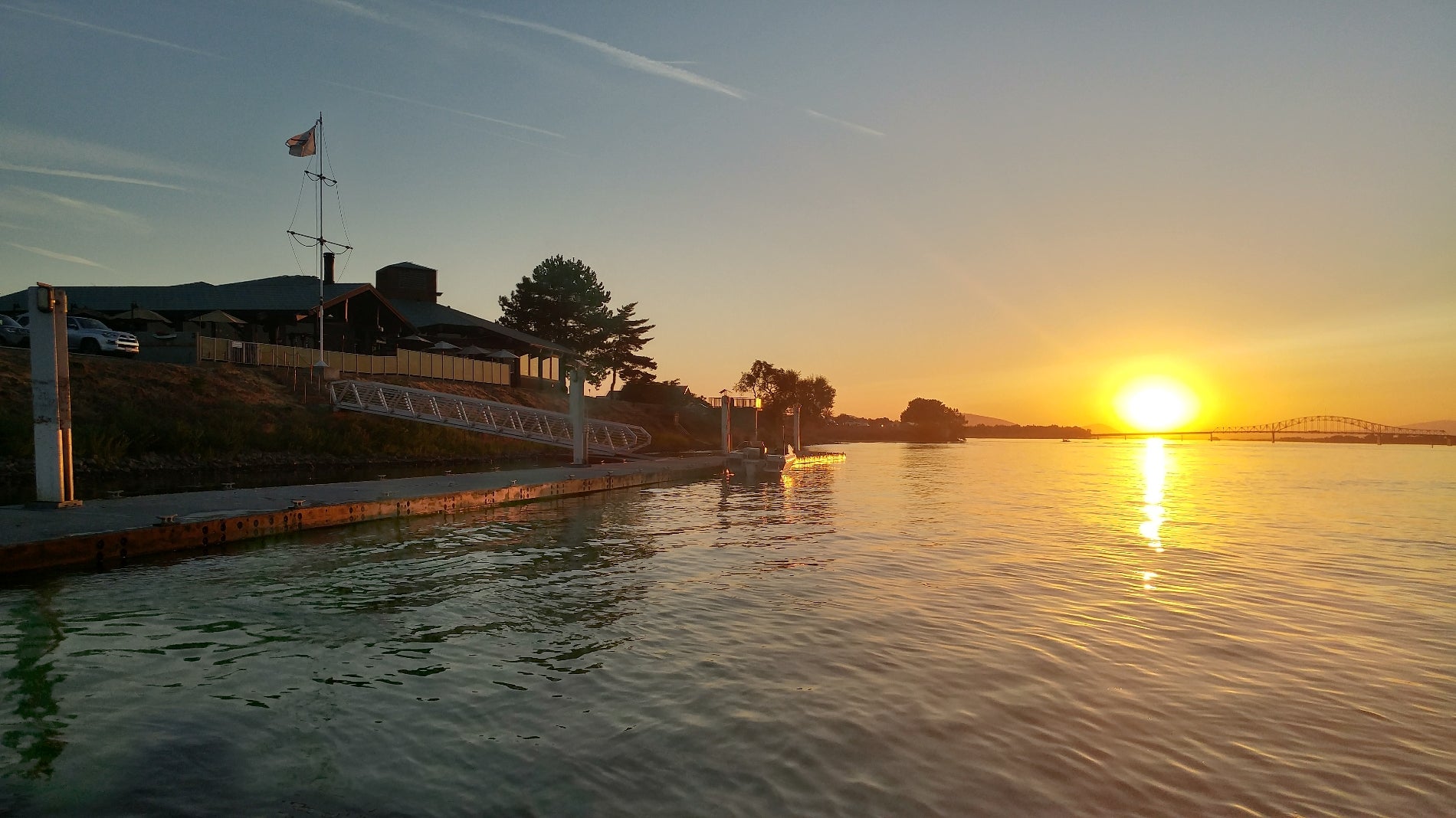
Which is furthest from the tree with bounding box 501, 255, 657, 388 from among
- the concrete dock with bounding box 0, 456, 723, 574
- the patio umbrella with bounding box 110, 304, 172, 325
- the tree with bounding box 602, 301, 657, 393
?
the concrete dock with bounding box 0, 456, 723, 574

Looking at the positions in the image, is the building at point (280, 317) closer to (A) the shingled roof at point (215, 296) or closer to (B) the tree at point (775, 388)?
(A) the shingled roof at point (215, 296)

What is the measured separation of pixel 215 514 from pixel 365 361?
33133 millimetres

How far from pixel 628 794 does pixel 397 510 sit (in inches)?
581

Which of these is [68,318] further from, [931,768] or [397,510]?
[931,768]

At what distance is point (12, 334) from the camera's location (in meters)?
32.7

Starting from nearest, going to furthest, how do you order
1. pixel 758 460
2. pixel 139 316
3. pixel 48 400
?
1. pixel 48 400
2. pixel 139 316
3. pixel 758 460

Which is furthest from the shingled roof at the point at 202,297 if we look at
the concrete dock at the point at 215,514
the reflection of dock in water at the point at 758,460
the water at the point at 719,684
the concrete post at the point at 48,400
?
the water at the point at 719,684

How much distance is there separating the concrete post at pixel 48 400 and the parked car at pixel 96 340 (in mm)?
22082

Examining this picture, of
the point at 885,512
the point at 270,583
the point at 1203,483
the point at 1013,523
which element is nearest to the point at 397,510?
the point at 270,583

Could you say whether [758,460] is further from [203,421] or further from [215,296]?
[215,296]

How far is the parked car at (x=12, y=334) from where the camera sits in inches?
1288

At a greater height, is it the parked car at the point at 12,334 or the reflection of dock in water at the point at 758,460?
the parked car at the point at 12,334

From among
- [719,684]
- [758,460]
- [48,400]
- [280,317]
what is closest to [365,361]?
[280,317]

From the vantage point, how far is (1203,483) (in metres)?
45.3
